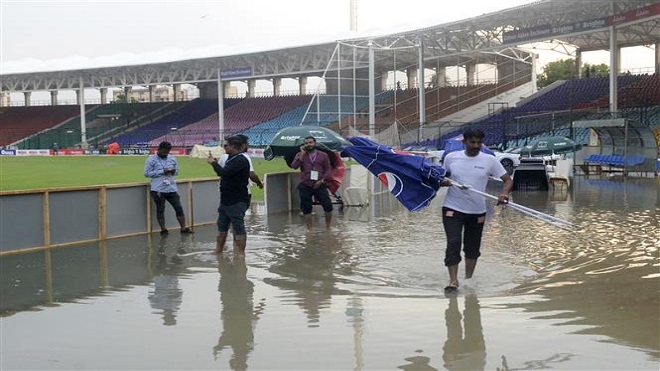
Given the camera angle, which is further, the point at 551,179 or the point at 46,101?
the point at 46,101

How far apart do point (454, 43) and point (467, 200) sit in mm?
39604

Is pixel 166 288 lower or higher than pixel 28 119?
lower

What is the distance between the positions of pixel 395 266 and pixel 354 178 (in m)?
8.59

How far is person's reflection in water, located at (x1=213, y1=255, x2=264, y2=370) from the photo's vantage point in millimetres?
5356

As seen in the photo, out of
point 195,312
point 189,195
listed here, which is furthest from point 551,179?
point 195,312

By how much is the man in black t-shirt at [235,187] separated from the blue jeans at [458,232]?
306 centimetres

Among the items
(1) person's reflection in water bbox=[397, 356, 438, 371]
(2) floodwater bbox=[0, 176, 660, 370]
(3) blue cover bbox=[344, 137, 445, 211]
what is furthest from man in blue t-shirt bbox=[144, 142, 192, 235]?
(1) person's reflection in water bbox=[397, 356, 438, 371]

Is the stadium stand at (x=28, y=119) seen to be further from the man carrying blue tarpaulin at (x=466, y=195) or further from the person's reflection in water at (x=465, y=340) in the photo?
the person's reflection in water at (x=465, y=340)

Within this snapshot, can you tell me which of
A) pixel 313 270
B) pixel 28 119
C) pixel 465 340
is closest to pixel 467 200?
pixel 465 340

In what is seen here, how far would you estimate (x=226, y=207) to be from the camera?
30.9ft

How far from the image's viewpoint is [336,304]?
6.81m

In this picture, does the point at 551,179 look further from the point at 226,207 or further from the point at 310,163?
the point at 226,207

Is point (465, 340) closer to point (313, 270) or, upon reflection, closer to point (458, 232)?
point (458, 232)

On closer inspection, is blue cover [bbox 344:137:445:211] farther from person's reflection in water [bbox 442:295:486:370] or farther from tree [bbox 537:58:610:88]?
tree [bbox 537:58:610:88]
